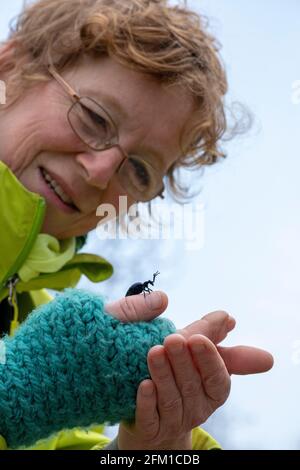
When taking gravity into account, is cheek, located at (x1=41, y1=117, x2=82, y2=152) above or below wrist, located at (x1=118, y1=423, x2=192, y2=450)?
above

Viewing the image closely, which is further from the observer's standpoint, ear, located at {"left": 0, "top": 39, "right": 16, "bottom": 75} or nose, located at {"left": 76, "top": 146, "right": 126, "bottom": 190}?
ear, located at {"left": 0, "top": 39, "right": 16, "bottom": 75}

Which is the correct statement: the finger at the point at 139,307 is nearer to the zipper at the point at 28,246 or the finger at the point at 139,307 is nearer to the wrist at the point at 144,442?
the wrist at the point at 144,442

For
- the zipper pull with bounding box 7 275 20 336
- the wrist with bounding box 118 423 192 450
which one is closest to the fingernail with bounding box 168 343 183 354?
the wrist with bounding box 118 423 192 450

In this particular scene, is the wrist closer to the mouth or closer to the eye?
the mouth

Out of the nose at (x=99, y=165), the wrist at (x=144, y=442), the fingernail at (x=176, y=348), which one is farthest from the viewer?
the nose at (x=99, y=165)

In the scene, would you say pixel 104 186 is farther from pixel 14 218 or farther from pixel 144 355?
pixel 144 355

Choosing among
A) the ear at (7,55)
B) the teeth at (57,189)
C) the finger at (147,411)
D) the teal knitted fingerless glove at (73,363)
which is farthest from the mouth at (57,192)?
the finger at (147,411)
